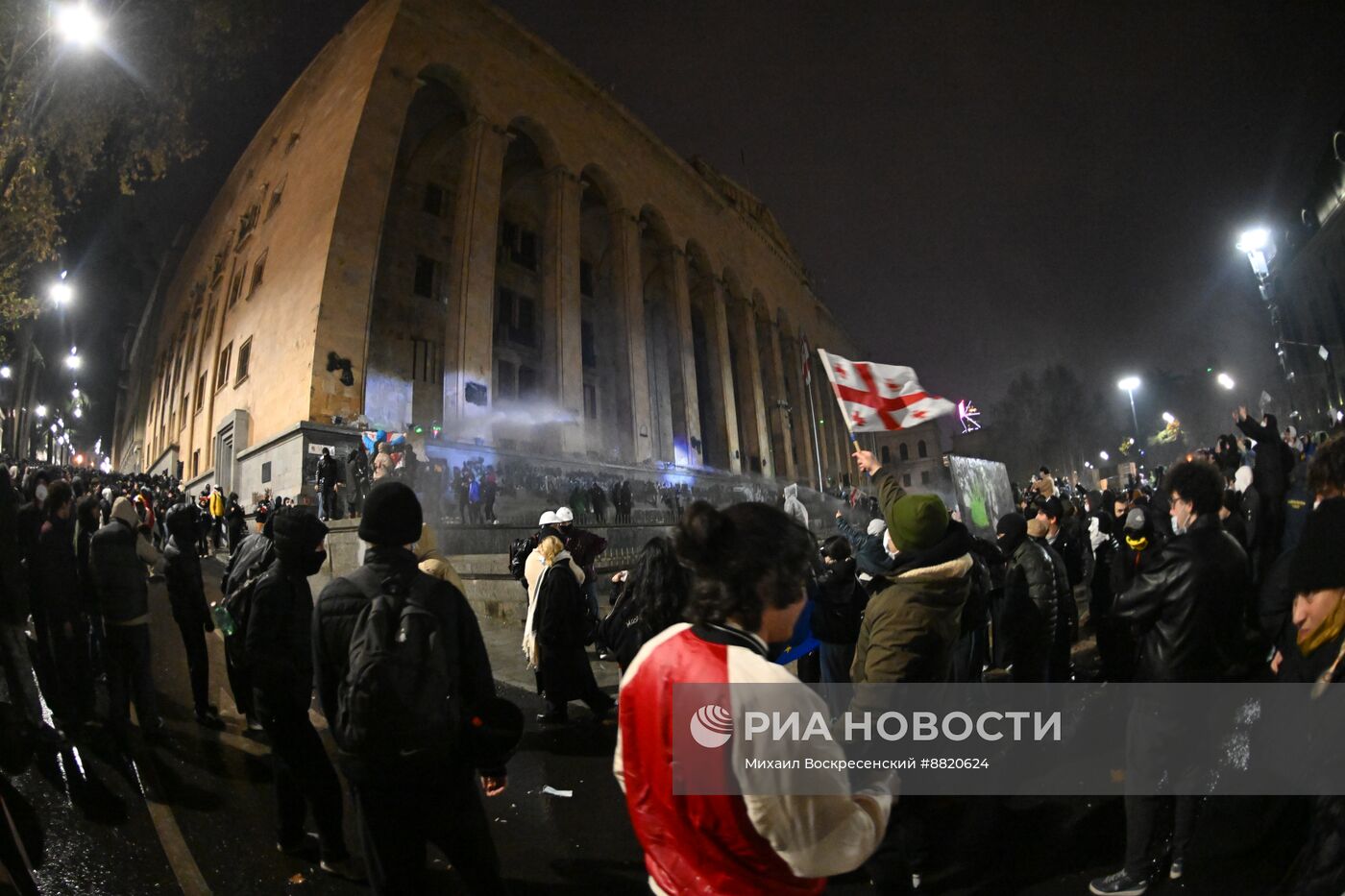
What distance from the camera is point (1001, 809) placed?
3.24 metres

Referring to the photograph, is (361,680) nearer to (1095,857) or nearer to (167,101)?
(1095,857)

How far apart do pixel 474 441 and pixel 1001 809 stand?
55.9 ft

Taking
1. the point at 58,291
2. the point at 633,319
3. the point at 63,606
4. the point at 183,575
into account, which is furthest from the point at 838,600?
the point at 58,291

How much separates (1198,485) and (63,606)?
26.3 ft

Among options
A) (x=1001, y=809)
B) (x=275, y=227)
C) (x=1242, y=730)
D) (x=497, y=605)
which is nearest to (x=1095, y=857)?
(x=1001, y=809)

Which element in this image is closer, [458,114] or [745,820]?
[745,820]

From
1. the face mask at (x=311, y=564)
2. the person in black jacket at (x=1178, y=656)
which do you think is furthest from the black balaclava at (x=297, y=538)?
the person in black jacket at (x=1178, y=656)

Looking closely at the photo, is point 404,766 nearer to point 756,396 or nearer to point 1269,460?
point 1269,460

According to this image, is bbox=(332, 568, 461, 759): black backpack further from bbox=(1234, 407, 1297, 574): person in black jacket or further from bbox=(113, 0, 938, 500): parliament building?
bbox=(113, 0, 938, 500): parliament building

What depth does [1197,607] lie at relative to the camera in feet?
8.09

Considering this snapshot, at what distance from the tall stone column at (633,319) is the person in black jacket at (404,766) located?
22627 millimetres

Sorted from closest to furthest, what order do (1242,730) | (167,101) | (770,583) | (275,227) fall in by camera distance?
(770,583) → (1242,730) → (167,101) → (275,227)

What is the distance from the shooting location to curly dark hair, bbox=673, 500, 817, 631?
123cm

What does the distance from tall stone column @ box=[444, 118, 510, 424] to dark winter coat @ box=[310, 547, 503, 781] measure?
55.2 ft
